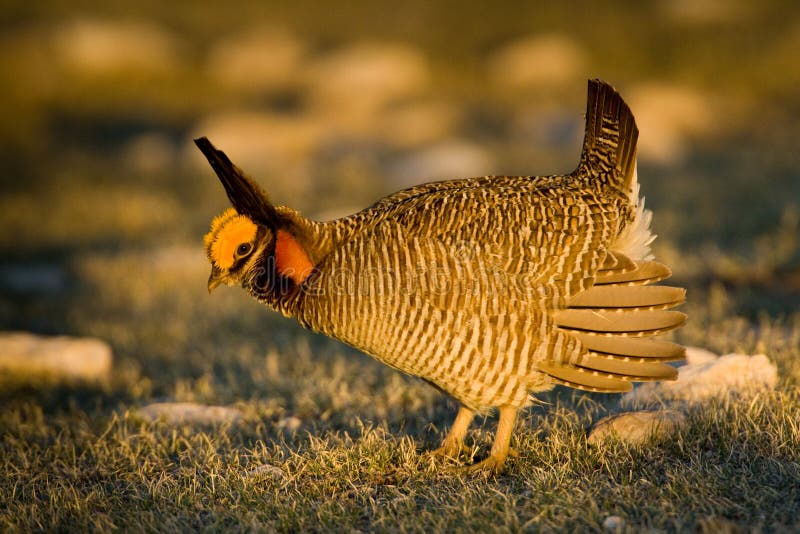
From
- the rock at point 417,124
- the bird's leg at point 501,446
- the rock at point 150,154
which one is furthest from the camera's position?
the rock at point 417,124

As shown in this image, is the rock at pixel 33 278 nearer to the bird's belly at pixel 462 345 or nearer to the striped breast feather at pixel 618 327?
the bird's belly at pixel 462 345

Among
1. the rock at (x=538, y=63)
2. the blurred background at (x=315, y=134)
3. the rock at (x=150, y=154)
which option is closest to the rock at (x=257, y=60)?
the blurred background at (x=315, y=134)

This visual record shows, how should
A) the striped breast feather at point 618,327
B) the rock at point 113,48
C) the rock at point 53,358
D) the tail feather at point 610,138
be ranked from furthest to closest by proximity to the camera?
the rock at point 113,48
the rock at point 53,358
the tail feather at point 610,138
the striped breast feather at point 618,327

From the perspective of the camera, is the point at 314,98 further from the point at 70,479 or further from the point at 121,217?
the point at 70,479

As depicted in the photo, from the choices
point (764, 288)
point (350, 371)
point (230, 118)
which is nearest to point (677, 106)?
point (230, 118)

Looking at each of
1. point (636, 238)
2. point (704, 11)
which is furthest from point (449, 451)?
point (704, 11)

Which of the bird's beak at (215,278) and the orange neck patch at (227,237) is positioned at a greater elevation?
the orange neck patch at (227,237)

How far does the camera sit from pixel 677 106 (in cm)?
1507

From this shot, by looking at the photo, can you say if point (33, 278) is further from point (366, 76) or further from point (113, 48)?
point (113, 48)

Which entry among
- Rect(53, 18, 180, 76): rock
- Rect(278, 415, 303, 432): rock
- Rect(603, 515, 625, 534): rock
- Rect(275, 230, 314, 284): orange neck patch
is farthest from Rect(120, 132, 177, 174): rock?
Rect(603, 515, 625, 534): rock

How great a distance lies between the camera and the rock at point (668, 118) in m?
12.2

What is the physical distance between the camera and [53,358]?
17.7 feet

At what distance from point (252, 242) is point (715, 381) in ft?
7.46

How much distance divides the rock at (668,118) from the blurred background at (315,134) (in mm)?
65
